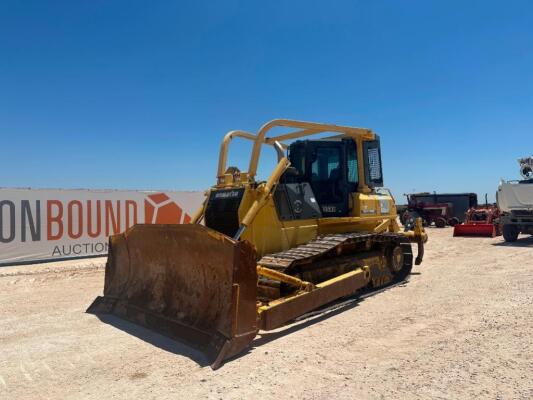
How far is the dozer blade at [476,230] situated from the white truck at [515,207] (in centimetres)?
159

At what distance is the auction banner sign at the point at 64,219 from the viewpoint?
39.4ft

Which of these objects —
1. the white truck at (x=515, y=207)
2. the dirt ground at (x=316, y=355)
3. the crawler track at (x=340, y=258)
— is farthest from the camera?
the white truck at (x=515, y=207)

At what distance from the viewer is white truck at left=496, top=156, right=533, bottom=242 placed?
16.2 meters

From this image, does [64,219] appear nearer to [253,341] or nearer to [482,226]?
[253,341]

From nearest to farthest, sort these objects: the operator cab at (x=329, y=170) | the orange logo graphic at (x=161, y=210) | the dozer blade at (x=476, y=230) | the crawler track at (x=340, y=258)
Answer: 1. the crawler track at (x=340, y=258)
2. the operator cab at (x=329, y=170)
3. the orange logo graphic at (x=161, y=210)
4. the dozer blade at (x=476, y=230)

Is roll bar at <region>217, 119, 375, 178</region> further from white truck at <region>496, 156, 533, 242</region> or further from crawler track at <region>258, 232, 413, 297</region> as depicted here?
white truck at <region>496, 156, 533, 242</region>

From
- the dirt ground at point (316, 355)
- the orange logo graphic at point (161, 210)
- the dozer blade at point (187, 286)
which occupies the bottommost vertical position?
the dirt ground at point (316, 355)

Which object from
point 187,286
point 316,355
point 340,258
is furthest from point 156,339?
point 340,258

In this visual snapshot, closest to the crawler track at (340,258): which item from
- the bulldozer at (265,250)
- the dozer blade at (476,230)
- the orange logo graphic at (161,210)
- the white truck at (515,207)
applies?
the bulldozer at (265,250)

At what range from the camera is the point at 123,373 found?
166 inches

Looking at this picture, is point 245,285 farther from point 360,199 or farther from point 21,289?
point 21,289

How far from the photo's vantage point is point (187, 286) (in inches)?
215

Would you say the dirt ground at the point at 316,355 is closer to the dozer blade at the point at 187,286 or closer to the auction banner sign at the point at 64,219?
the dozer blade at the point at 187,286

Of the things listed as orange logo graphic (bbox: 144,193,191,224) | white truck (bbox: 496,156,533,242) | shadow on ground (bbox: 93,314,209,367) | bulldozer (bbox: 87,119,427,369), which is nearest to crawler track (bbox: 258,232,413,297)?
bulldozer (bbox: 87,119,427,369)
